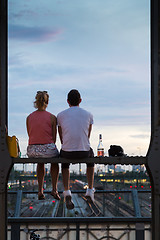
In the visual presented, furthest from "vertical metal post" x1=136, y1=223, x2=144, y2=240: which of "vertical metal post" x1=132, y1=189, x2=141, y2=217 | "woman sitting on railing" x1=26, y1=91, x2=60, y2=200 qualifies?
"woman sitting on railing" x1=26, y1=91, x2=60, y2=200

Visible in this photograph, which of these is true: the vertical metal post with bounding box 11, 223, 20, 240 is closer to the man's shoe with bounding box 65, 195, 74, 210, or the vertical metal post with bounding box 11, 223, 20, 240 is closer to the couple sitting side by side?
the couple sitting side by side

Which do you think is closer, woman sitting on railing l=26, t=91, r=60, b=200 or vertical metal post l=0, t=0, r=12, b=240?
vertical metal post l=0, t=0, r=12, b=240

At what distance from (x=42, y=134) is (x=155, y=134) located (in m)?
1.44

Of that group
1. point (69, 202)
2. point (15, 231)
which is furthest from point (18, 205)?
point (69, 202)

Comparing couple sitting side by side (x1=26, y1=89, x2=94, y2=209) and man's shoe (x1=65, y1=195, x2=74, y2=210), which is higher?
couple sitting side by side (x1=26, y1=89, x2=94, y2=209)

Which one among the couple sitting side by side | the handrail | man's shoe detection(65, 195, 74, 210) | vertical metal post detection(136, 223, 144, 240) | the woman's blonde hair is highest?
the woman's blonde hair

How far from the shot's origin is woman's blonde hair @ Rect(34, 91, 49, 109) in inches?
189

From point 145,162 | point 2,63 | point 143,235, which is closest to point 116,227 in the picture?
point 143,235

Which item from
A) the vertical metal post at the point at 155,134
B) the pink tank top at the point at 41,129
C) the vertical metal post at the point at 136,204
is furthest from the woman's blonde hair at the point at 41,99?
the vertical metal post at the point at 136,204

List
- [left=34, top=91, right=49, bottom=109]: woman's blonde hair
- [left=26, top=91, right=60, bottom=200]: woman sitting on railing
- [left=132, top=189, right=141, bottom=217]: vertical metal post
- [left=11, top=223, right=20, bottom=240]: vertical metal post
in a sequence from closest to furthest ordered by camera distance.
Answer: [left=26, top=91, right=60, bottom=200]: woman sitting on railing → [left=34, top=91, right=49, bottom=109]: woman's blonde hair → [left=11, top=223, right=20, bottom=240]: vertical metal post → [left=132, top=189, right=141, bottom=217]: vertical metal post

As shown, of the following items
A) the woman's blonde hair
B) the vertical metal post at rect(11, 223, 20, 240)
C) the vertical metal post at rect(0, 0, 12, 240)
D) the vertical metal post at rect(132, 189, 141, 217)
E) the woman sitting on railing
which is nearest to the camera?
the vertical metal post at rect(0, 0, 12, 240)

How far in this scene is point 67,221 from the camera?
7.43 metres

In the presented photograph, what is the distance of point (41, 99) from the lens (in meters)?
4.82

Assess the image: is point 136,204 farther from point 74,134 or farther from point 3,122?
point 3,122
